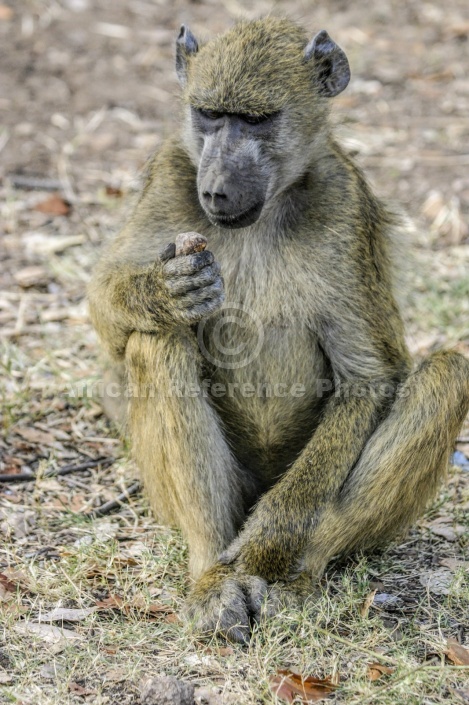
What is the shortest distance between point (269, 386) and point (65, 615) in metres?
1.35

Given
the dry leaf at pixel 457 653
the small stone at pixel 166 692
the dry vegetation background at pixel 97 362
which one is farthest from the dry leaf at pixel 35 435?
the dry leaf at pixel 457 653

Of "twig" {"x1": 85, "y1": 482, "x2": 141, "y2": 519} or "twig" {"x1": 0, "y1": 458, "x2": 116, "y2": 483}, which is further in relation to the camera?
"twig" {"x1": 0, "y1": 458, "x2": 116, "y2": 483}

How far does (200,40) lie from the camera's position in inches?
203

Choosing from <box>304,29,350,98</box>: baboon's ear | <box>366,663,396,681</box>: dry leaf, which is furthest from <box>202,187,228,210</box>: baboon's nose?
<box>366,663,396,681</box>: dry leaf

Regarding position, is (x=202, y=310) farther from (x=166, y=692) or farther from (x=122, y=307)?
(x=166, y=692)

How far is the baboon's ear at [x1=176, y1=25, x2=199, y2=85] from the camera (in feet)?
15.7

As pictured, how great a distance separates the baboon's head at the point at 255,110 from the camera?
4.22 m

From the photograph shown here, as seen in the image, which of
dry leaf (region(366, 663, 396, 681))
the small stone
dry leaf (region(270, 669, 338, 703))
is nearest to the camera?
the small stone

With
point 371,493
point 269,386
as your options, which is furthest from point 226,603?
point 269,386

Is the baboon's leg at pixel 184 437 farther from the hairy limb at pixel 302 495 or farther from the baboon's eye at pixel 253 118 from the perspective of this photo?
the baboon's eye at pixel 253 118

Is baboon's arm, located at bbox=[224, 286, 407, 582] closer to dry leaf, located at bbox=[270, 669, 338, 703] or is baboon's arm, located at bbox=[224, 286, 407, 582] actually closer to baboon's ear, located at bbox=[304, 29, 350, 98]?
dry leaf, located at bbox=[270, 669, 338, 703]

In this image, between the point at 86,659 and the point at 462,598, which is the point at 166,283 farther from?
the point at 462,598

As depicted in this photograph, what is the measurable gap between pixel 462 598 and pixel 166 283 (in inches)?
71.5

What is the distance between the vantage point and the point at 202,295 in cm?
420
